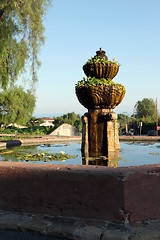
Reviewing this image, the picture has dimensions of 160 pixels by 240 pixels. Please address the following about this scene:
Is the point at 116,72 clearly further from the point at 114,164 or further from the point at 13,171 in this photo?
the point at 13,171

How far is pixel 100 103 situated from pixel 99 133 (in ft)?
2.76

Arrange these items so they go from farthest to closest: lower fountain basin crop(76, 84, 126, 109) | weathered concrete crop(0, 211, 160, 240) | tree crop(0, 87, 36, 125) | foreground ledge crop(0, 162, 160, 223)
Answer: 1. tree crop(0, 87, 36, 125)
2. lower fountain basin crop(76, 84, 126, 109)
3. foreground ledge crop(0, 162, 160, 223)
4. weathered concrete crop(0, 211, 160, 240)

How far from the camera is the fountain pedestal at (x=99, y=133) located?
23.9 ft

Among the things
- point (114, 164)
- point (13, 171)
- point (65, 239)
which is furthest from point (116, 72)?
point (65, 239)

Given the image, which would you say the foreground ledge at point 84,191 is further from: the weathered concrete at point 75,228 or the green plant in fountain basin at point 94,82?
the green plant in fountain basin at point 94,82

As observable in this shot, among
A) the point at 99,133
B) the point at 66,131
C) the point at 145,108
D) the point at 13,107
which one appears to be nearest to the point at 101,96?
the point at 99,133

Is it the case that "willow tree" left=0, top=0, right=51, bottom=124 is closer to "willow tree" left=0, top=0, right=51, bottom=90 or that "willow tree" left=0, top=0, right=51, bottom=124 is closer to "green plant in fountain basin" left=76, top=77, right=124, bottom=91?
"willow tree" left=0, top=0, right=51, bottom=90

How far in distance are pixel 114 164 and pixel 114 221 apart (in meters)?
2.71

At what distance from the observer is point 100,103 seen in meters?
7.34

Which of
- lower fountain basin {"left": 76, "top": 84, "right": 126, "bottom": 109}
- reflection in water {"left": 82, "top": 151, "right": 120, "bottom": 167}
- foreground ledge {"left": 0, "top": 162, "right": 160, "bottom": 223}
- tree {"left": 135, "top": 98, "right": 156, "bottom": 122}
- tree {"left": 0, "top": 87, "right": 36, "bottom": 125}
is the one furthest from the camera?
tree {"left": 135, "top": 98, "right": 156, "bottom": 122}

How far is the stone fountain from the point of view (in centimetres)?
718

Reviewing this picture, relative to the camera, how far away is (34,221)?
11.4 feet

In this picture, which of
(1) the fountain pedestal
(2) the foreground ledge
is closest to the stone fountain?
(1) the fountain pedestal

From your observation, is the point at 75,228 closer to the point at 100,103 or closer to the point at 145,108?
the point at 100,103
